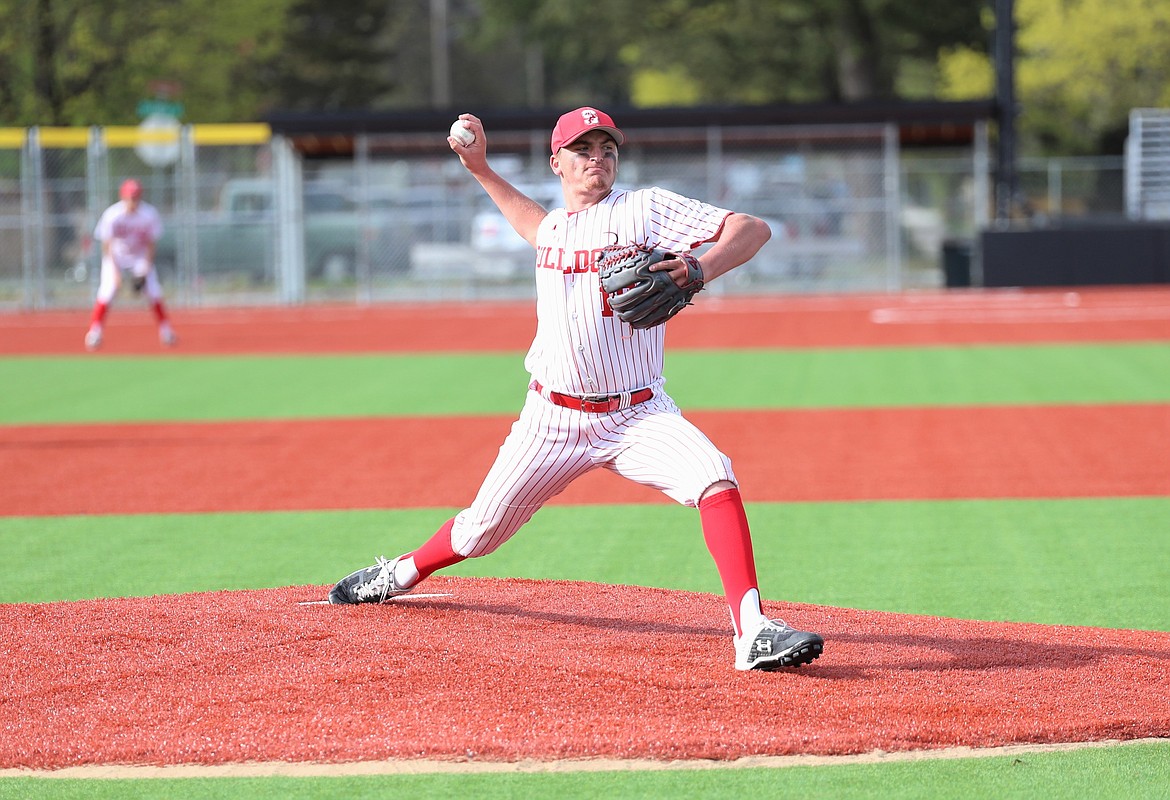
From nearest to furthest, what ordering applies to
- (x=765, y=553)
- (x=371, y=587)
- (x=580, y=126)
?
(x=580, y=126), (x=371, y=587), (x=765, y=553)

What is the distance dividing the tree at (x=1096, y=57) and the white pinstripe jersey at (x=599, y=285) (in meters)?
37.2

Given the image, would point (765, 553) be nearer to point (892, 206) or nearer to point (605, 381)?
point (605, 381)

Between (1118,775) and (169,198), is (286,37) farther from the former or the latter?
(1118,775)

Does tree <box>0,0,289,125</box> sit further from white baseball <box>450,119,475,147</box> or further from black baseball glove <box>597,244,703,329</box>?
black baseball glove <box>597,244,703,329</box>

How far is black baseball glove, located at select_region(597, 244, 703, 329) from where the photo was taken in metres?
4.80

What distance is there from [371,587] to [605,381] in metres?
1.40

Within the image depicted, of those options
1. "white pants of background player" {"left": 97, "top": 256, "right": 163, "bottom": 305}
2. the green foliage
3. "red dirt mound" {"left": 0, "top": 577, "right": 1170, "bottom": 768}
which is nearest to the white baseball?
Result: "red dirt mound" {"left": 0, "top": 577, "right": 1170, "bottom": 768}

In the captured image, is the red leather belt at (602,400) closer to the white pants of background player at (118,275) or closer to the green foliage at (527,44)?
the white pants of background player at (118,275)

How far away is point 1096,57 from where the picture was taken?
40500mm

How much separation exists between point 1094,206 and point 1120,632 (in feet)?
112

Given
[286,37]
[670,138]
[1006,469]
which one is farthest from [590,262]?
[286,37]

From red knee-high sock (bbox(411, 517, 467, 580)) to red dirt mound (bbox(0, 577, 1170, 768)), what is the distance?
21cm

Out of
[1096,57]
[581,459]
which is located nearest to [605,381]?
[581,459]

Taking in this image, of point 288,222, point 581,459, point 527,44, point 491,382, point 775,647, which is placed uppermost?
point 527,44
